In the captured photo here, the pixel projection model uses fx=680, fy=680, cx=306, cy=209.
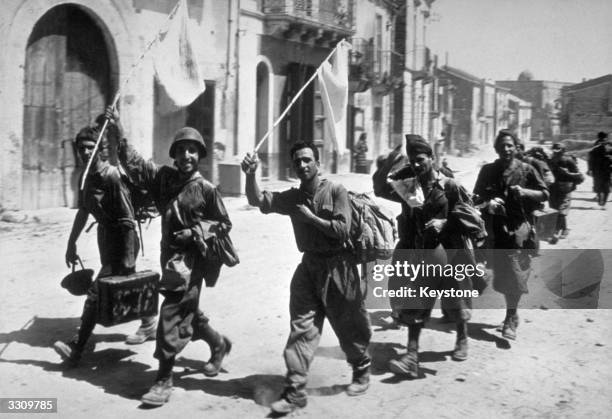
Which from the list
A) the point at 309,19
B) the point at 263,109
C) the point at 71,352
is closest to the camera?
the point at 71,352

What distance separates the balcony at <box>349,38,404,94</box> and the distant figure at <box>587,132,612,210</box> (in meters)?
10.6

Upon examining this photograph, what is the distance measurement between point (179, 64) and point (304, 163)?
374 centimetres

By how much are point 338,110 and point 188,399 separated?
2729mm

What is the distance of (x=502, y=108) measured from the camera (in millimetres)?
60688

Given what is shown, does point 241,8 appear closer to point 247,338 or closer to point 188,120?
point 188,120

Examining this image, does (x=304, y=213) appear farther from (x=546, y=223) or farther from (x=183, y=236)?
(x=546, y=223)

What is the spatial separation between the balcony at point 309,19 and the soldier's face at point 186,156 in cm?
1419

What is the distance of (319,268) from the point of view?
4.38 m

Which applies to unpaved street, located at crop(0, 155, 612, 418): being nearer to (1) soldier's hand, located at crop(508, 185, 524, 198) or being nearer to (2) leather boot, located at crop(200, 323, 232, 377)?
(2) leather boot, located at crop(200, 323, 232, 377)

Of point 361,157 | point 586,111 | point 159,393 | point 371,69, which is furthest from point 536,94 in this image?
point 159,393

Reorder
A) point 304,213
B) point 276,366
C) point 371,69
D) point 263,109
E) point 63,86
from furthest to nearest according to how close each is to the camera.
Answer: point 371,69 → point 263,109 → point 63,86 → point 276,366 → point 304,213

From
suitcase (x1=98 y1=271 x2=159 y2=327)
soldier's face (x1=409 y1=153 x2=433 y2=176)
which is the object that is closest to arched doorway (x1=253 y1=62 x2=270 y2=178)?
suitcase (x1=98 y1=271 x2=159 y2=327)

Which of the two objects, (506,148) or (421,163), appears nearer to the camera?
(421,163)

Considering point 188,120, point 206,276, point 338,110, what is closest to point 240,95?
point 188,120
